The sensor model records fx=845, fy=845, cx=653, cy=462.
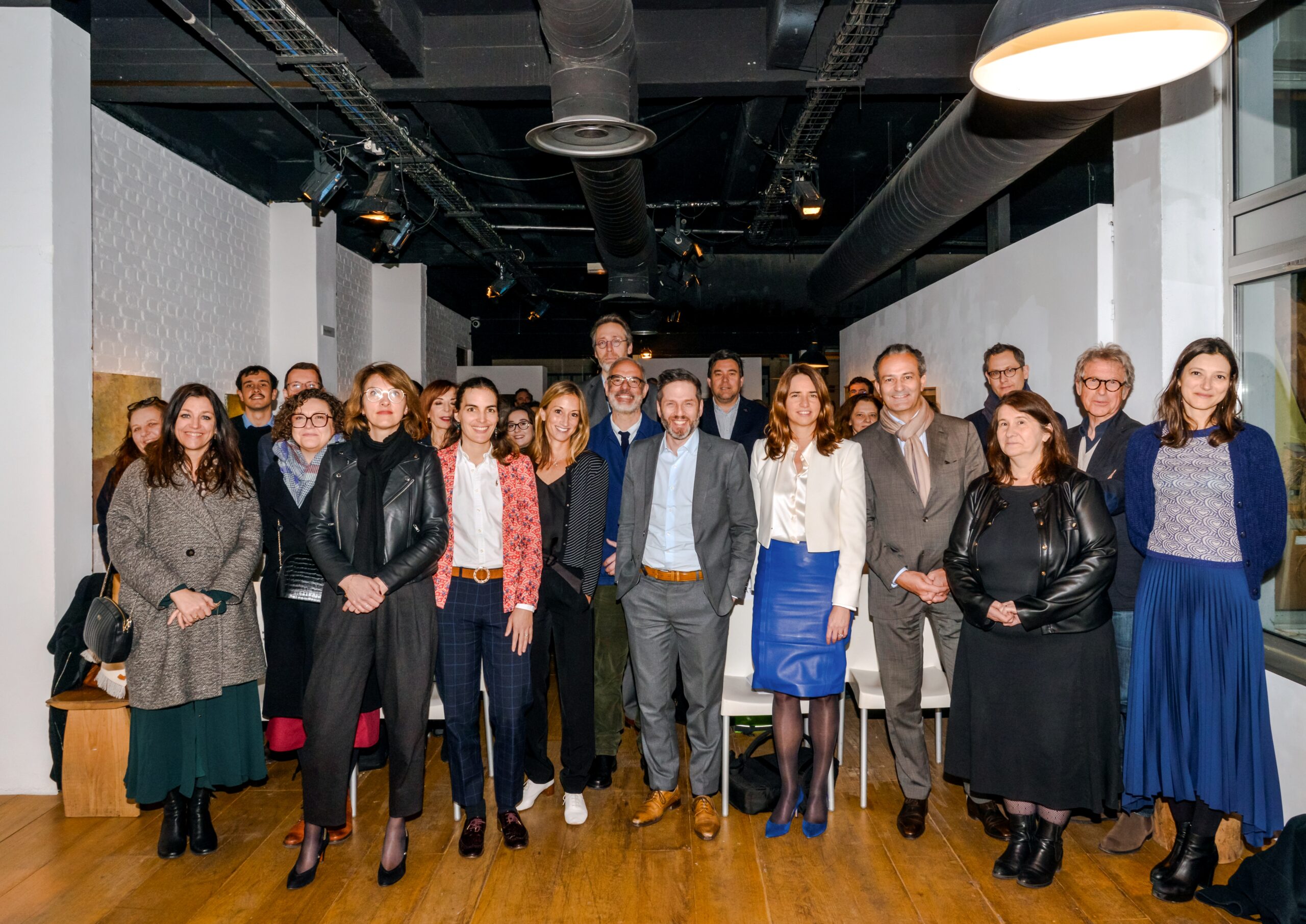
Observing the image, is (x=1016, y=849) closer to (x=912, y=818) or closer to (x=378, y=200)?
(x=912, y=818)

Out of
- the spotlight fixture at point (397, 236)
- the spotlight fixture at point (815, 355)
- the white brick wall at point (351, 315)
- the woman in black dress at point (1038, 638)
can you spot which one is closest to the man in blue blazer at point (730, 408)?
the woman in black dress at point (1038, 638)

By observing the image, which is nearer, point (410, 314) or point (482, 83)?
point (482, 83)

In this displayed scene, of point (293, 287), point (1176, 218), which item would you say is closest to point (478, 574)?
point (1176, 218)

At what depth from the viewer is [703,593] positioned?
3316mm

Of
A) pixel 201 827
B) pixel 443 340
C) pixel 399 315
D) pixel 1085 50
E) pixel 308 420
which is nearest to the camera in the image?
pixel 1085 50

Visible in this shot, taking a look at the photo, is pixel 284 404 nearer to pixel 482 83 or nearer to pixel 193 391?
pixel 193 391

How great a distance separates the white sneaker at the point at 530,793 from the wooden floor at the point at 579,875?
0.06m

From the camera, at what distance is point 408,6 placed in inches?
179

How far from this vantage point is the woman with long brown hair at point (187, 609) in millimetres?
3236

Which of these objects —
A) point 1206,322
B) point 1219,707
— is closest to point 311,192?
point 1206,322

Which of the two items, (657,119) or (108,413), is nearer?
(108,413)

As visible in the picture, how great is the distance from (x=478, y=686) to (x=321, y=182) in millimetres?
4245

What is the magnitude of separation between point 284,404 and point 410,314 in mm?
7011

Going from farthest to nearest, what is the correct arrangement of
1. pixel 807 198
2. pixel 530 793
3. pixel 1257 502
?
pixel 807 198, pixel 530 793, pixel 1257 502
